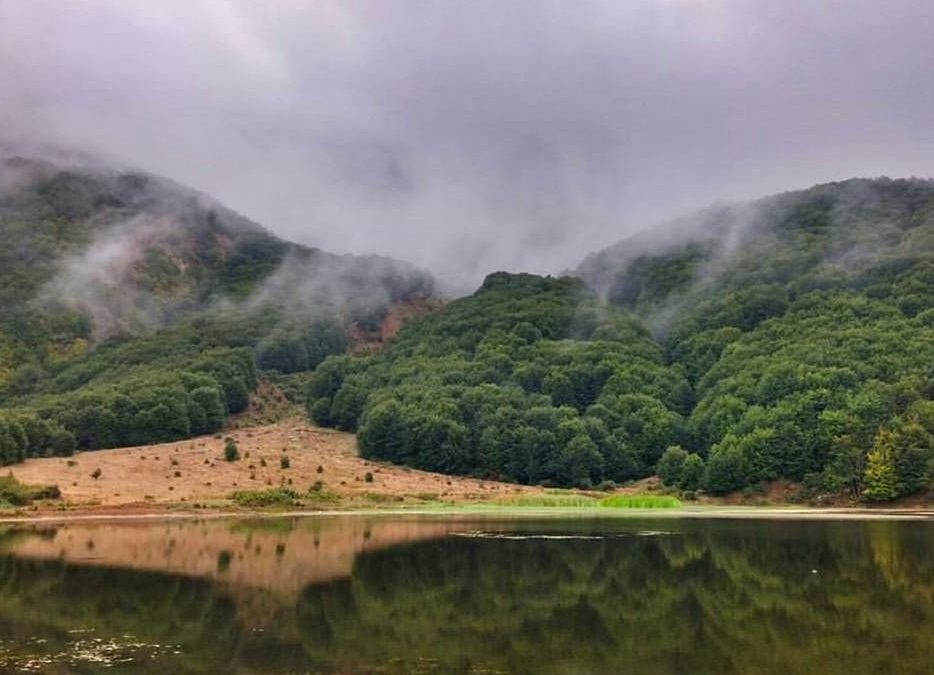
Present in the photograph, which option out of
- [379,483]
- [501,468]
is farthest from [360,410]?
[379,483]

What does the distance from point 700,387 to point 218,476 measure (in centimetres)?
8962

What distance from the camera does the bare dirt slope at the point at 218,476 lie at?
88062 mm

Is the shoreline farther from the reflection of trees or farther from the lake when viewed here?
the reflection of trees

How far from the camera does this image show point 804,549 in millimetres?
45969

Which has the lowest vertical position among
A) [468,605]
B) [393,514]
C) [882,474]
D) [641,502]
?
[641,502]

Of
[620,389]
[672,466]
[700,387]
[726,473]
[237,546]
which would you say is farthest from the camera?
[700,387]

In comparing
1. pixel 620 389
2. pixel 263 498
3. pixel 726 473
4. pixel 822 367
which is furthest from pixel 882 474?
pixel 263 498

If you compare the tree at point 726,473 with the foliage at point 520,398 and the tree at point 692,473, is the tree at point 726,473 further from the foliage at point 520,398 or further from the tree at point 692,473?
the foliage at point 520,398

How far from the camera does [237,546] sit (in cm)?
4900

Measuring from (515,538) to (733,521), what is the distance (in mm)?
27444

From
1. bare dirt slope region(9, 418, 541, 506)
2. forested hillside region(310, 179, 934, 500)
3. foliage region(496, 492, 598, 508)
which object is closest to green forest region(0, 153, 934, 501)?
forested hillside region(310, 179, 934, 500)

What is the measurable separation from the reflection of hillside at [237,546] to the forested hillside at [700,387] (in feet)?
199

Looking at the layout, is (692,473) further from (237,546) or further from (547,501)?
(237,546)

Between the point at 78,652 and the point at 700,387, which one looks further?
the point at 700,387
